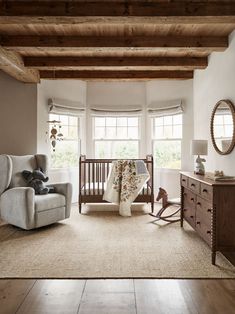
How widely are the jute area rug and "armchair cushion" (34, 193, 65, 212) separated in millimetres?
307

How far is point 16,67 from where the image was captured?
4035mm

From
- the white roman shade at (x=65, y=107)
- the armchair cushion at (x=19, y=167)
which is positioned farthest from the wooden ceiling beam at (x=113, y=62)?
the armchair cushion at (x=19, y=167)

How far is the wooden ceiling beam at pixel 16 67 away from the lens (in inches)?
145

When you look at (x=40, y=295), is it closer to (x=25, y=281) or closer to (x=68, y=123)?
(x=25, y=281)

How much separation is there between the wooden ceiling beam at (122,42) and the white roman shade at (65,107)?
1.81 meters

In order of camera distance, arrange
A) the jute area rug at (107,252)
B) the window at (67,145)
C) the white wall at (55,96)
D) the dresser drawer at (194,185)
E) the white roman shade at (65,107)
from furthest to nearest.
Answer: the window at (67,145) → the white roman shade at (65,107) → the white wall at (55,96) → the dresser drawer at (194,185) → the jute area rug at (107,252)

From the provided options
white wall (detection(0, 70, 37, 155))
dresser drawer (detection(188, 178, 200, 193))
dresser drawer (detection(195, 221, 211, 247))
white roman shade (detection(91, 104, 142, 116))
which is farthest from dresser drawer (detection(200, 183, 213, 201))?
white wall (detection(0, 70, 37, 155))

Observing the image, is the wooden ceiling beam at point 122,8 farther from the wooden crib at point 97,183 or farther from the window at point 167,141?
the window at point 167,141

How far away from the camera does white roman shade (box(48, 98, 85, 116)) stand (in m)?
5.24

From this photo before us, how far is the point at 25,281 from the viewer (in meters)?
2.31

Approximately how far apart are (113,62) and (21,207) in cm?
250

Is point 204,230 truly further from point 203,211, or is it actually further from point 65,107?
point 65,107

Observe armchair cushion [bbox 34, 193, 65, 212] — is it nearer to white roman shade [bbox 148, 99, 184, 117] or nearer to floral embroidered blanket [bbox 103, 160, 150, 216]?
floral embroidered blanket [bbox 103, 160, 150, 216]

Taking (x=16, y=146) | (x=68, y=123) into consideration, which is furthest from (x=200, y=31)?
(x=16, y=146)
